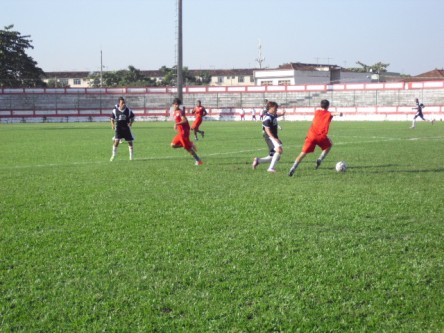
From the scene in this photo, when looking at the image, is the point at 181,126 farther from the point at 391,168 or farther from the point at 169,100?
the point at 169,100

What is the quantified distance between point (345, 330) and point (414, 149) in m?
16.7

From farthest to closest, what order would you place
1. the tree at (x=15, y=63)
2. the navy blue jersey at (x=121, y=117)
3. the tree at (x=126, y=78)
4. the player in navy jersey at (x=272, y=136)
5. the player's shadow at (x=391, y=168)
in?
the tree at (x=126, y=78), the tree at (x=15, y=63), the navy blue jersey at (x=121, y=117), the player in navy jersey at (x=272, y=136), the player's shadow at (x=391, y=168)

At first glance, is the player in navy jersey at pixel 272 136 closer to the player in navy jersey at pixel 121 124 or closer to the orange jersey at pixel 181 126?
the orange jersey at pixel 181 126

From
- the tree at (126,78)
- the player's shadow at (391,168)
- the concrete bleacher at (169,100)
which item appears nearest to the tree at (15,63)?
the concrete bleacher at (169,100)

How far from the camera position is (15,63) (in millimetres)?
73000

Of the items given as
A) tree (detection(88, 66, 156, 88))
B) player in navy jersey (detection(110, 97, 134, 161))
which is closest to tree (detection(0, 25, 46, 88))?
tree (detection(88, 66, 156, 88))

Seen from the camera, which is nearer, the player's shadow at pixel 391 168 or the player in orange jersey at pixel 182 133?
the player's shadow at pixel 391 168

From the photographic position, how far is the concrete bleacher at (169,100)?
5853 cm

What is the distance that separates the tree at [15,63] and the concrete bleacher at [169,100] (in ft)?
33.5

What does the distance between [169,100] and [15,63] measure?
23168 millimetres

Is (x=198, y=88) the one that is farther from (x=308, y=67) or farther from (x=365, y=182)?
(x=365, y=182)

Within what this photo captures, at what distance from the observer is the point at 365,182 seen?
11383 mm

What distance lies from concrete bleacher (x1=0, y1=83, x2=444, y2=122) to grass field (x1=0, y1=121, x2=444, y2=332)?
48.1m

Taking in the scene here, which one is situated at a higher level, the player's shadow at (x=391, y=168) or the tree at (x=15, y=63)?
the tree at (x=15, y=63)
